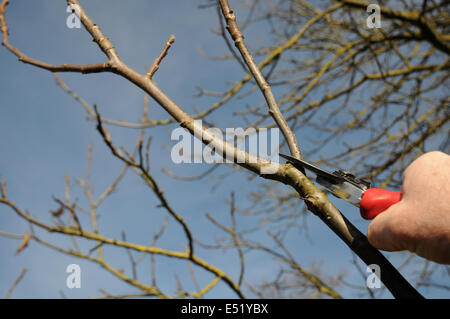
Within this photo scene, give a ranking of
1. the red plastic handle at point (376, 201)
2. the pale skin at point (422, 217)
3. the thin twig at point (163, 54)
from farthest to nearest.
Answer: the thin twig at point (163, 54)
the red plastic handle at point (376, 201)
the pale skin at point (422, 217)

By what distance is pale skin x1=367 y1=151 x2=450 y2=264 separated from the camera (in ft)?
2.35

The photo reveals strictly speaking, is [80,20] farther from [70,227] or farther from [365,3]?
[365,3]

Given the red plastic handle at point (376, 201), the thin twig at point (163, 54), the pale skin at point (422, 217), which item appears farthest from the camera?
the thin twig at point (163, 54)

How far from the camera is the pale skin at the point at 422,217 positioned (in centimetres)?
72

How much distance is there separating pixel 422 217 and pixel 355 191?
178 mm

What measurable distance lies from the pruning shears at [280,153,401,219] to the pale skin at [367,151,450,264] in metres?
0.04

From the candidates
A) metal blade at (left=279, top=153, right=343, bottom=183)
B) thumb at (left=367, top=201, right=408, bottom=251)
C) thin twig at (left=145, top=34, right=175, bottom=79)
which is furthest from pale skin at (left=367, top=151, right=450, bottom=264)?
thin twig at (left=145, top=34, right=175, bottom=79)

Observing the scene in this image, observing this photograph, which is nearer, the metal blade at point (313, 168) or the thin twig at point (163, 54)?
the metal blade at point (313, 168)

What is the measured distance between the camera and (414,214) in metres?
0.73

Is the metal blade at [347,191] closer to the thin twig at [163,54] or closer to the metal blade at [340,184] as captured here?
the metal blade at [340,184]

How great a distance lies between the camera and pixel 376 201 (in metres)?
0.83

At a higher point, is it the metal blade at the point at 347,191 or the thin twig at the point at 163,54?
the thin twig at the point at 163,54

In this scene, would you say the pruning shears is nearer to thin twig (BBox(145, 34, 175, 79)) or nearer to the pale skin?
the pale skin

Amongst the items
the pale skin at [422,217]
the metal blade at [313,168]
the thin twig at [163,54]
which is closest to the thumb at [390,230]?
the pale skin at [422,217]
